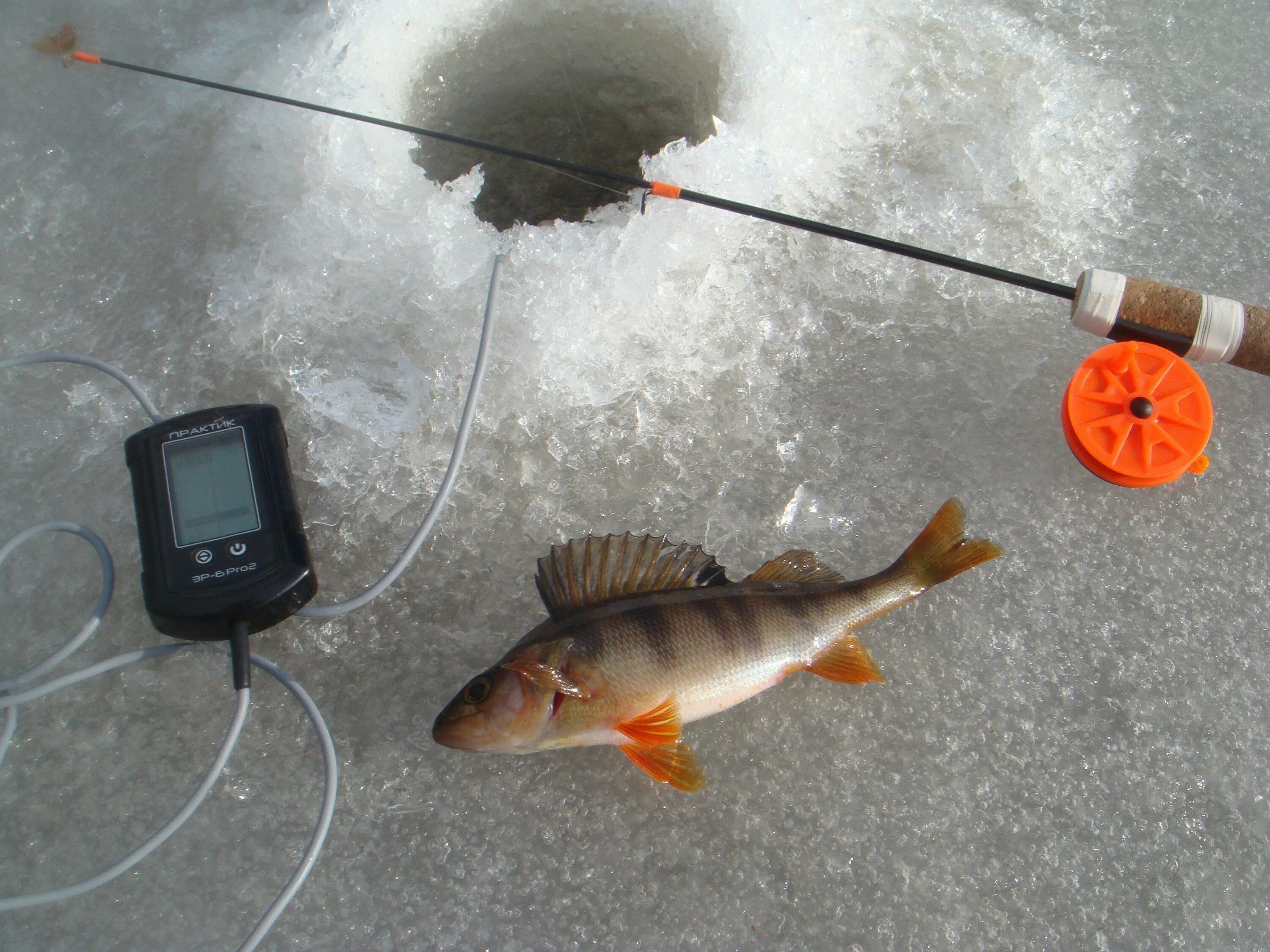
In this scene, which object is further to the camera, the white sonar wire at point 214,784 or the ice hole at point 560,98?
the ice hole at point 560,98

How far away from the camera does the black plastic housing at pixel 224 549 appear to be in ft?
3.50

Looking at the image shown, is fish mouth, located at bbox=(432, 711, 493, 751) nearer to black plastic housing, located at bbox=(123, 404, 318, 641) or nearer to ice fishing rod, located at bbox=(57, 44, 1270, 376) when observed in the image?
black plastic housing, located at bbox=(123, 404, 318, 641)

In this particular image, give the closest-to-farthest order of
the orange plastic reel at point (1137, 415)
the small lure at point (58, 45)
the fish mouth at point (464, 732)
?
the fish mouth at point (464, 732) → the orange plastic reel at point (1137, 415) → the small lure at point (58, 45)

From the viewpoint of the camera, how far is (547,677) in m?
0.98

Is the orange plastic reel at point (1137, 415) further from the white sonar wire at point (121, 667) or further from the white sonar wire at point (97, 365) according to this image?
the white sonar wire at point (97, 365)

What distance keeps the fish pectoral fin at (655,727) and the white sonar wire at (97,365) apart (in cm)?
89

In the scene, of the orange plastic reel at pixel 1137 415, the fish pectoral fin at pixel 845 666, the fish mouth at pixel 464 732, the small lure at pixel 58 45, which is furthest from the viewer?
the small lure at pixel 58 45

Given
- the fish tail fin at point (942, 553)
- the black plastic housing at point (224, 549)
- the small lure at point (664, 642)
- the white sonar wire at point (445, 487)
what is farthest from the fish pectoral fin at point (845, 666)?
the black plastic housing at point (224, 549)

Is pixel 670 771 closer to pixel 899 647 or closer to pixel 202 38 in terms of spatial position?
pixel 899 647

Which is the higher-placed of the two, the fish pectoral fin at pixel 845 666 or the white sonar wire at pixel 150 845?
the fish pectoral fin at pixel 845 666

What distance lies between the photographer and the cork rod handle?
1.15m

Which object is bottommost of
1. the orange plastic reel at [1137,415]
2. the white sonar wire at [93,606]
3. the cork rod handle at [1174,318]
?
the white sonar wire at [93,606]

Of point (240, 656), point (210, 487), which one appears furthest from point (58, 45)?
point (240, 656)

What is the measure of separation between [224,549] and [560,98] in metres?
1.31
